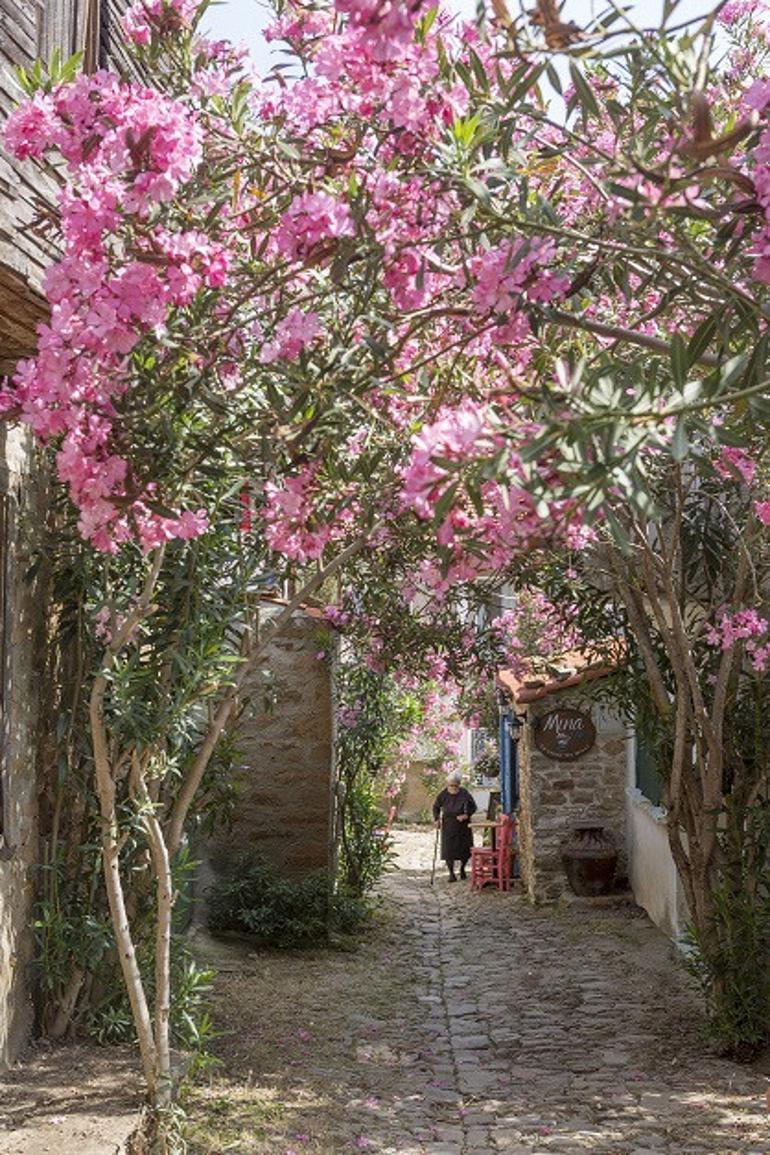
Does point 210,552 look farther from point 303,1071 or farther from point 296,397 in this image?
point 303,1071

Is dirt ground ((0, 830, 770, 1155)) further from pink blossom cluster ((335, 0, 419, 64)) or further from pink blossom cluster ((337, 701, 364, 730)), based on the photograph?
pink blossom cluster ((335, 0, 419, 64))

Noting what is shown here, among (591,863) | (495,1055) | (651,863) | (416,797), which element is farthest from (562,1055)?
(416,797)

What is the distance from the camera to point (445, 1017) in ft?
32.8

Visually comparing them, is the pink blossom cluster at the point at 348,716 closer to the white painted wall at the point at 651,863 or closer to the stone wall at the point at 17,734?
the white painted wall at the point at 651,863

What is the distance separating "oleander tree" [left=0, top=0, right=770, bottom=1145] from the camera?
317 centimetres

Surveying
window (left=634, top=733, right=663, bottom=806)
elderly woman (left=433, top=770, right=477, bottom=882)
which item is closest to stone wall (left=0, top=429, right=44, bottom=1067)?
window (left=634, top=733, right=663, bottom=806)

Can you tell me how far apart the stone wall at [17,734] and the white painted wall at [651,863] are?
606cm

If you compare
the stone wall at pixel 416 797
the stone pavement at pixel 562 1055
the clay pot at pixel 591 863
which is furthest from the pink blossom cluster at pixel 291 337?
the stone wall at pixel 416 797

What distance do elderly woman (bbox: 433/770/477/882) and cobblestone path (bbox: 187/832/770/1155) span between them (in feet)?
13.0

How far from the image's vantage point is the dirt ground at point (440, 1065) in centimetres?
647

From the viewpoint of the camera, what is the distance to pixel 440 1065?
8.62 meters

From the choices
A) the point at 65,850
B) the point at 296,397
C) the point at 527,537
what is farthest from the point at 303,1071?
the point at 527,537

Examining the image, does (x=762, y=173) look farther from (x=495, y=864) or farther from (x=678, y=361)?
(x=495, y=864)

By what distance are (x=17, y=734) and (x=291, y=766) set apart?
6.18m
